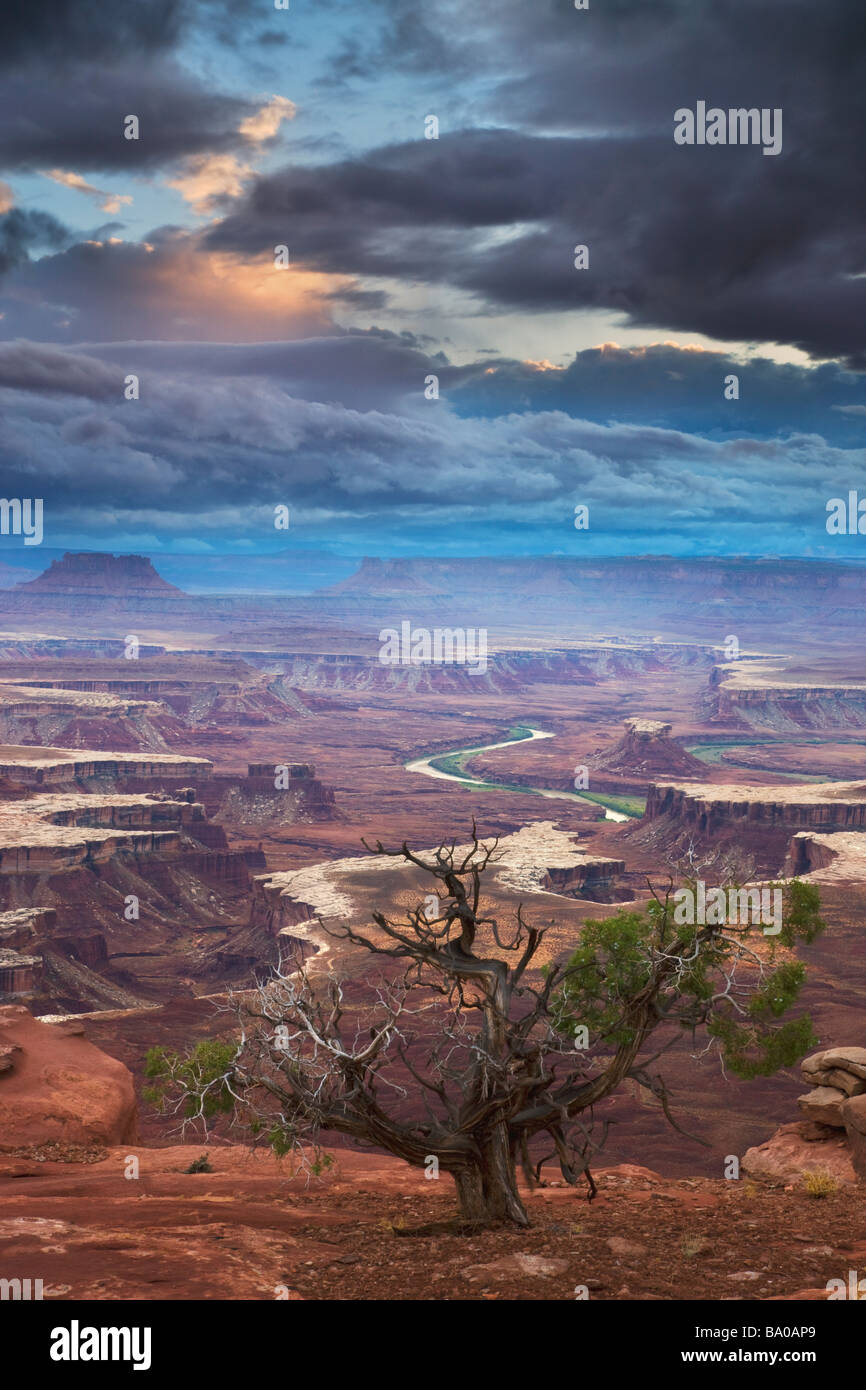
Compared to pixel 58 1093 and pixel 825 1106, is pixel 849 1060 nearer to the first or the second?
pixel 825 1106

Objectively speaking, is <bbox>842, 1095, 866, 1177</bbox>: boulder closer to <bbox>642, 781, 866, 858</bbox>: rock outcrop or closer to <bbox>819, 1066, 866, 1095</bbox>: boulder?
<bbox>819, 1066, 866, 1095</bbox>: boulder

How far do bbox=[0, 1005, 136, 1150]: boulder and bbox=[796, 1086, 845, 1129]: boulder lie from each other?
1780cm

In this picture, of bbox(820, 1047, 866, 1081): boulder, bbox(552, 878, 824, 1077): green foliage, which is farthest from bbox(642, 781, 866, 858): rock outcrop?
bbox(820, 1047, 866, 1081): boulder

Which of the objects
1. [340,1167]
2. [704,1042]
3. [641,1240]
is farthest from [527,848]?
[641,1240]

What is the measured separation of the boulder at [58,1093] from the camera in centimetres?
2853

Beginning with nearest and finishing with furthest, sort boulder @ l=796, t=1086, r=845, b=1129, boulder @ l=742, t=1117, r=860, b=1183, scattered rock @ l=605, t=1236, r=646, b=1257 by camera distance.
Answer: scattered rock @ l=605, t=1236, r=646, b=1257 → boulder @ l=742, t=1117, r=860, b=1183 → boulder @ l=796, t=1086, r=845, b=1129

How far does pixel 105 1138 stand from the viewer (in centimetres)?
2927

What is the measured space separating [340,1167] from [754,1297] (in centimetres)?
1620

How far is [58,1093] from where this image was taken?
98.5ft

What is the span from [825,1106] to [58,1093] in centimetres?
1971

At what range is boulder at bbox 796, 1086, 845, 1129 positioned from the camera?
29.6 meters

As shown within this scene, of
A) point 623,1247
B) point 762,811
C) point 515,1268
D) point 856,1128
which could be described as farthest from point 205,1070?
point 762,811

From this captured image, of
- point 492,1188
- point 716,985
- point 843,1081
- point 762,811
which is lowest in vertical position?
point 762,811

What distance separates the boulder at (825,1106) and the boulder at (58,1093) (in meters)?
17.8
